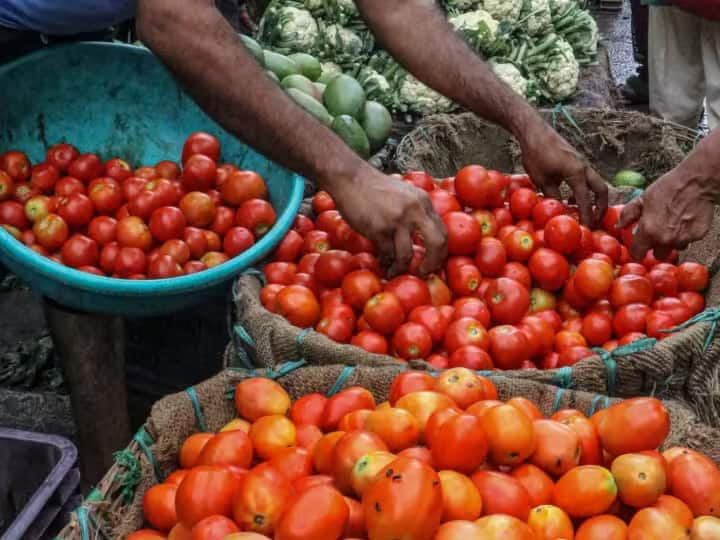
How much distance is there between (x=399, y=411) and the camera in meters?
1.70

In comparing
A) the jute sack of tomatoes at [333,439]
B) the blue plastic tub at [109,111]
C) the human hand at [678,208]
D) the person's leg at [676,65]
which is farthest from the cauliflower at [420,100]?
the jute sack of tomatoes at [333,439]

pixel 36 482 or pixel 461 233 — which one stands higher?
pixel 461 233

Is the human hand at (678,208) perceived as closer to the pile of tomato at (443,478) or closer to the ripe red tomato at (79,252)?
the pile of tomato at (443,478)

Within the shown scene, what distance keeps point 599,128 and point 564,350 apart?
1.82 meters

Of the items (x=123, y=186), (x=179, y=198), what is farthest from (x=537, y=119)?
(x=123, y=186)

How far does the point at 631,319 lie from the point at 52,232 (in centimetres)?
177

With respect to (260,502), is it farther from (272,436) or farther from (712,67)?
(712,67)

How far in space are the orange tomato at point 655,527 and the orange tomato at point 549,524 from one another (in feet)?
0.37

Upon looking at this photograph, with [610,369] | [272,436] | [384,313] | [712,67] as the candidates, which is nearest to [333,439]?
[272,436]

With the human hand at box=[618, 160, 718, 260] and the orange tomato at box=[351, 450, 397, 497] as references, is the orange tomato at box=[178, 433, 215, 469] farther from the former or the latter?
the human hand at box=[618, 160, 718, 260]

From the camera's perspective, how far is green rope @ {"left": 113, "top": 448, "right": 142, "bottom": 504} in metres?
1.79

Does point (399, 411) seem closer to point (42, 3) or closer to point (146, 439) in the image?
point (146, 439)

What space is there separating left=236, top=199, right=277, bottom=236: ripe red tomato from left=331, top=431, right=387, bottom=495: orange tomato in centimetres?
127

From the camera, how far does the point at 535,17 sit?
5141 millimetres
